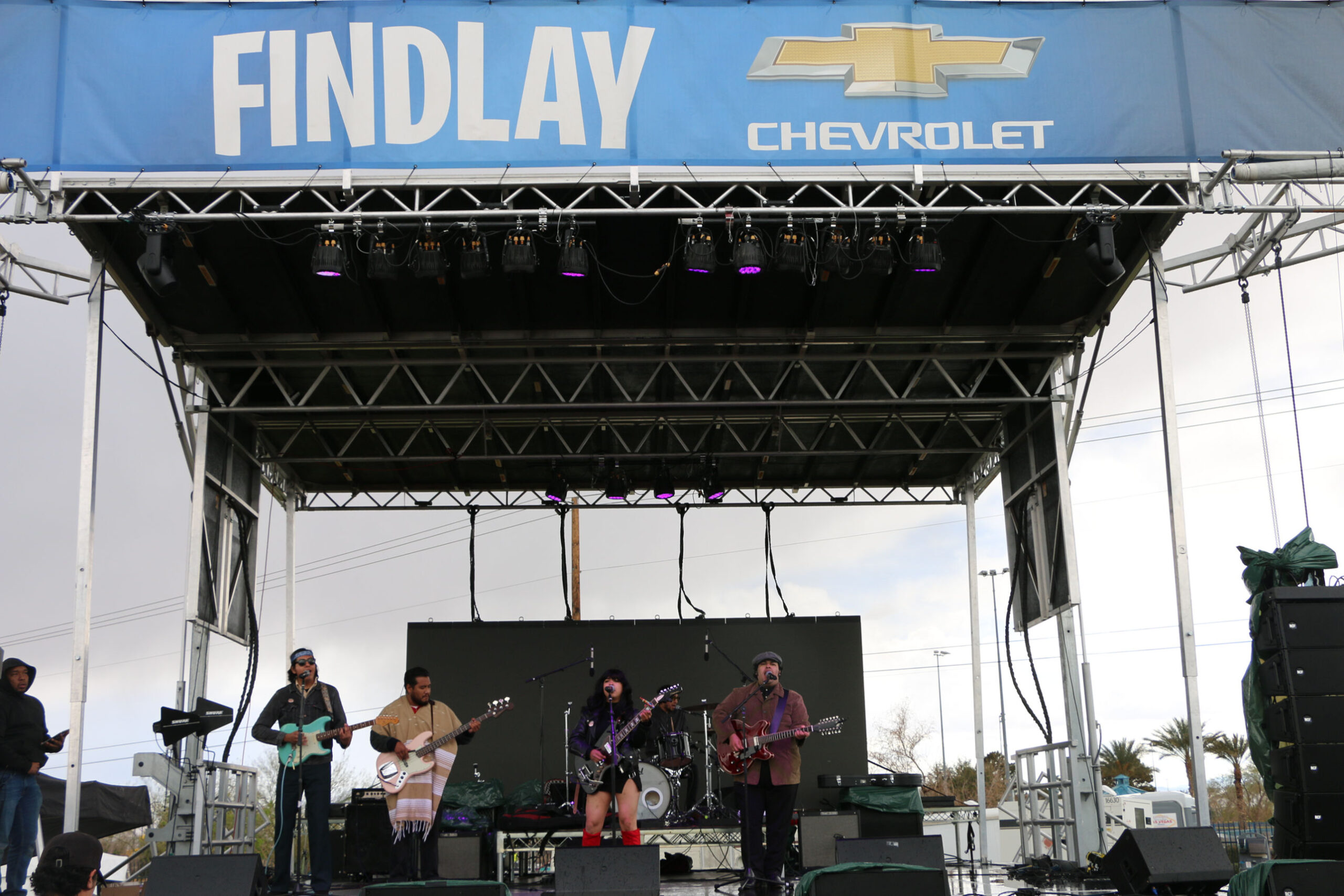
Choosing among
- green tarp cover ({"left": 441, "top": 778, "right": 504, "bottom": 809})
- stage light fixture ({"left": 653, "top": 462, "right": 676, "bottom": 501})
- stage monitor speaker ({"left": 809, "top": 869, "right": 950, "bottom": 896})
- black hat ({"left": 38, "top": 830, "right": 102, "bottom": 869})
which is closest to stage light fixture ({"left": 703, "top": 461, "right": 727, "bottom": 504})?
stage light fixture ({"left": 653, "top": 462, "right": 676, "bottom": 501})

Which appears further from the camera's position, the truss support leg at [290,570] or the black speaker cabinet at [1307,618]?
the truss support leg at [290,570]

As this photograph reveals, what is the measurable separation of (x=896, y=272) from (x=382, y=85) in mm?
4630

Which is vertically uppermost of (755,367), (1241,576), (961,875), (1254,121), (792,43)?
(792,43)

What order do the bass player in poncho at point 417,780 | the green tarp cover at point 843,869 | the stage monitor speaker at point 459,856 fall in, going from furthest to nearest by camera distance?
the stage monitor speaker at point 459,856, the bass player in poncho at point 417,780, the green tarp cover at point 843,869

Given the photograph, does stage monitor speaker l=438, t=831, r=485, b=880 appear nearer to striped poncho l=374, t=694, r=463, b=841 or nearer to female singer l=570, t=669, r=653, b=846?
striped poncho l=374, t=694, r=463, b=841

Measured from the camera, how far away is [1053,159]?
8961 millimetres

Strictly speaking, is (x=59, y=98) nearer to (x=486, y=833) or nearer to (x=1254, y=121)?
(x=486, y=833)

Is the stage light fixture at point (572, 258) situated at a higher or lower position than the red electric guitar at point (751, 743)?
higher

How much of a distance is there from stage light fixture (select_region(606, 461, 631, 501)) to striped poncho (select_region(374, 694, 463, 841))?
5.72m

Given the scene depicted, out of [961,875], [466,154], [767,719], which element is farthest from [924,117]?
[961,875]

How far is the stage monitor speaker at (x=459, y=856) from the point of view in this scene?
1006 centimetres

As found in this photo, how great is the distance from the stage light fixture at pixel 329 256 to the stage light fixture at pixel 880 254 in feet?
13.1

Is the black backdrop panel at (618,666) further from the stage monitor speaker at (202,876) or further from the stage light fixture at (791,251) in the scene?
the stage monitor speaker at (202,876)

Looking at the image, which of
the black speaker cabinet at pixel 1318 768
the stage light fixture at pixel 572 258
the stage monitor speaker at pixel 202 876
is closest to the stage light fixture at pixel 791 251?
the stage light fixture at pixel 572 258
